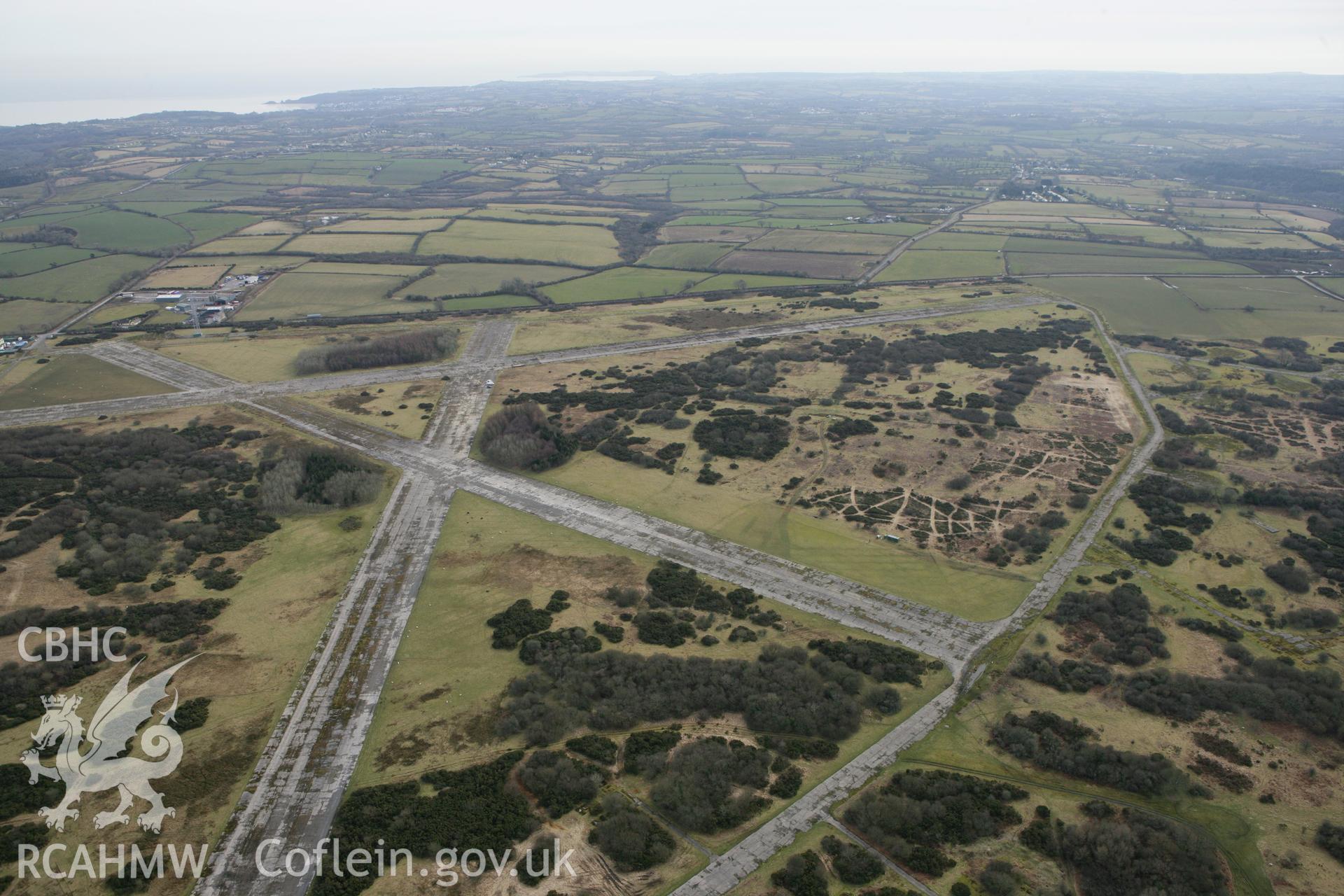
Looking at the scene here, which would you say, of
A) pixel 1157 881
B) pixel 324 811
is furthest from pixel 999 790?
pixel 324 811

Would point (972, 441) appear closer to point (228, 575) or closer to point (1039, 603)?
point (1039, 603)

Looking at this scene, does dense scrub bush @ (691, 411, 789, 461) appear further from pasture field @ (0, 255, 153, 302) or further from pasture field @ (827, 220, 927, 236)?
pasture field @ (0, 255, 153, 302)

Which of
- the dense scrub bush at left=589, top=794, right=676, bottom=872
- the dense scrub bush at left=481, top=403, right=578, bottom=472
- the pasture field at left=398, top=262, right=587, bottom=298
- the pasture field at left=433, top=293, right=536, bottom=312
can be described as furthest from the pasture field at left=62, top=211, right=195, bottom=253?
the dense scrub bush at left=589, top=794, right=676, bottom=872

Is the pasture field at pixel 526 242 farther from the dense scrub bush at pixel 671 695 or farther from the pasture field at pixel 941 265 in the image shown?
the dense scrub bush at pixel 671 695

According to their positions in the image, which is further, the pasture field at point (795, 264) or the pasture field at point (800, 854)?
the pasture field at point (795, 264)

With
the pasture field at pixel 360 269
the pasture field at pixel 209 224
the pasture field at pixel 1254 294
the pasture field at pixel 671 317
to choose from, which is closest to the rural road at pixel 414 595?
the pasture field at pixel 671 317

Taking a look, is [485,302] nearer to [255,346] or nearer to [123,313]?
[255,346]
